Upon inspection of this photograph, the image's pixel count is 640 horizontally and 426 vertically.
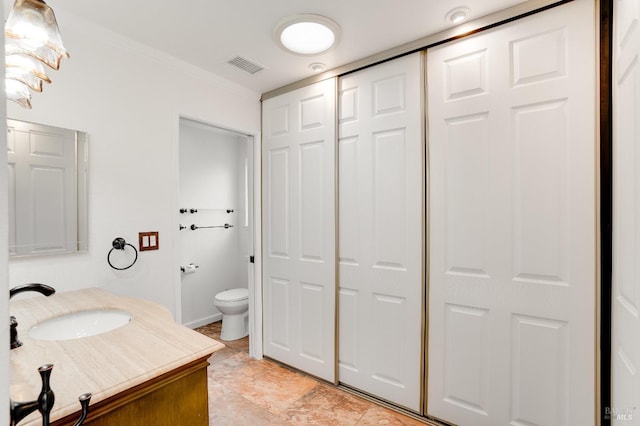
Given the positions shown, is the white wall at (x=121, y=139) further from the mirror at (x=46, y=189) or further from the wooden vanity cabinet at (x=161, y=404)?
the wooden vanity cabinet at (x=161, y=404)

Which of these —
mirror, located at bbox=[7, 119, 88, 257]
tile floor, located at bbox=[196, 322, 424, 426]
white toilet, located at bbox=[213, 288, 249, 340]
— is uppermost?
mirror, located at bbox=[7, 119, 88, 257]

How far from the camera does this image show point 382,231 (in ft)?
6.91

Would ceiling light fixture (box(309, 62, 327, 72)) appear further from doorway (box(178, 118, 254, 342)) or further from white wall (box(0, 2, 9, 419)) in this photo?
white wall (box(0, 2, 9, 419))

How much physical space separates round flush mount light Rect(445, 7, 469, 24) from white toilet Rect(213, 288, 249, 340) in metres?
2.87

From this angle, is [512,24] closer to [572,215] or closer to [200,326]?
[572,215]

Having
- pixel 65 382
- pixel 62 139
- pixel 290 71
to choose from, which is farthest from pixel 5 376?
pixel 290 71

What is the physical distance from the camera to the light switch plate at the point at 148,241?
2.02m

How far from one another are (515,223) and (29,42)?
214 centimetres

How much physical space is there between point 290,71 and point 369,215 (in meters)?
1.25

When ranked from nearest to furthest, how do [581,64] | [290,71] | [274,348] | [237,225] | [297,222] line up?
[581,64], [290,71], [297,222], [274,348], [237,225]

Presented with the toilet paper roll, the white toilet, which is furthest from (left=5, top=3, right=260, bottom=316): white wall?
the toilet paper roll

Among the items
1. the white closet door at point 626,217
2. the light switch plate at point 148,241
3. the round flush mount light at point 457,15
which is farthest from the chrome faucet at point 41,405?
the round flush mount light at point 457,15

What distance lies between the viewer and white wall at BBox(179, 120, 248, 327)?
11.4 ft

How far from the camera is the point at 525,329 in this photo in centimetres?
163
